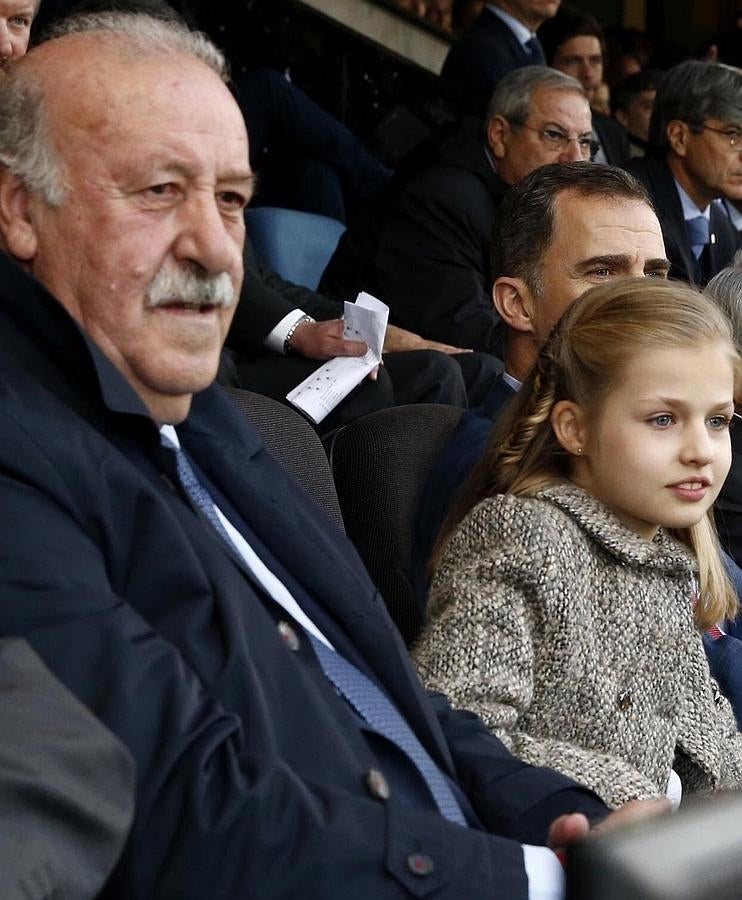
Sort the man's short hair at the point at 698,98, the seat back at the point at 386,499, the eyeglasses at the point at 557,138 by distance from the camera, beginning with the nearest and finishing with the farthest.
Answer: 1. the seat back at the point at 386,499
2. the eyeglasses at the point at 557,138
3. the man's short hair at the point at 698,98

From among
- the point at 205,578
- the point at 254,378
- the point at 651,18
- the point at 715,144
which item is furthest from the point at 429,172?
the point at 651,18

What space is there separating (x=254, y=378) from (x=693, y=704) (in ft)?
5.36

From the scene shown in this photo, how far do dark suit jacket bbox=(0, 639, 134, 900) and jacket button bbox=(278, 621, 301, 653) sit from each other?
60cm

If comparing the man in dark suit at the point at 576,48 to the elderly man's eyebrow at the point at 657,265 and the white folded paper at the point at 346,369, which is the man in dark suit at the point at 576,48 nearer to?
the white folded paper at the point at 346,369

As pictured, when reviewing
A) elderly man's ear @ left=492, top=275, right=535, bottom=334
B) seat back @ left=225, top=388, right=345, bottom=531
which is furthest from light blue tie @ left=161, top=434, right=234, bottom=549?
elderly man's ear @ left=492, top=275, right=535, bottom=334

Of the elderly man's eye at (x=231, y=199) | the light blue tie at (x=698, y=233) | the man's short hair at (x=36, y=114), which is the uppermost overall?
the man's short hair at (x=36, y=114)

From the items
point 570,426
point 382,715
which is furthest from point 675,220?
point 382,715

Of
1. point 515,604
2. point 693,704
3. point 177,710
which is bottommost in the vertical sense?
point 693,704

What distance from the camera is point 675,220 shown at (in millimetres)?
5309

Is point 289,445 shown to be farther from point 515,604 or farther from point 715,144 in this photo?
point 715,144

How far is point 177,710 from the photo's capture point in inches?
53.0

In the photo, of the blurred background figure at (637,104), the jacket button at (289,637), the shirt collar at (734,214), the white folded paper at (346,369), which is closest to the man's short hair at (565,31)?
the blurred background figure at (637,104)

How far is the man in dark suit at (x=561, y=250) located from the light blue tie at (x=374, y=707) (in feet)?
4.00

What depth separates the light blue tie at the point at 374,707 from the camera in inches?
64.4
